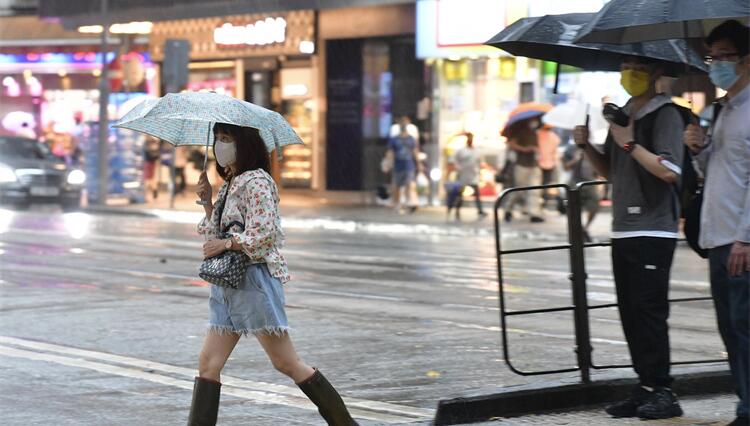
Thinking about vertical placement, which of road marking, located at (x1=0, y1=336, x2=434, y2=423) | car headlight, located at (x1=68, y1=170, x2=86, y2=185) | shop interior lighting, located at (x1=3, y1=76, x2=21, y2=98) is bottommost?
road marking, located at (x1=0, y1=336, x2=434, y2=423)

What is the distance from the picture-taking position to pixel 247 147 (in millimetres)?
6582

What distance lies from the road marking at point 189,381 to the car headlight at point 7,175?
20908 millimetres

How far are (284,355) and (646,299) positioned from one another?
196cm

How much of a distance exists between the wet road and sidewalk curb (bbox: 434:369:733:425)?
1.05 ft

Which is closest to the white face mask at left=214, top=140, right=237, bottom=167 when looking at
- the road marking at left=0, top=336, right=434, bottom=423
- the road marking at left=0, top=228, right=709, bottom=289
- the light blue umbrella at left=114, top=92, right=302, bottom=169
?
the light blue umbrella at left=114, top=92, right=302, bottom=169

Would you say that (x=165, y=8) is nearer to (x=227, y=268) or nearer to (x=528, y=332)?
(x=528, y=332)

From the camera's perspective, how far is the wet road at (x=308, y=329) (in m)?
8.33

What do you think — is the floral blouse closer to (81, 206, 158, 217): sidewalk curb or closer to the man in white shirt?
the man in white shirt

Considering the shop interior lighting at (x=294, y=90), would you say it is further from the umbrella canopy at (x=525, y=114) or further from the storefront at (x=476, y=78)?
the umbrella canopy at (x=525, y=114)

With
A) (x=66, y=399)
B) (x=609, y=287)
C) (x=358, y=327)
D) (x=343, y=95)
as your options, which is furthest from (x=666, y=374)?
(x=343, y=95)

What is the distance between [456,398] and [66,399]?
2457 mm

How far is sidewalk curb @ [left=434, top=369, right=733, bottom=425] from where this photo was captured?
23.9 ft

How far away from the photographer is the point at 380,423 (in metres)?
7.55

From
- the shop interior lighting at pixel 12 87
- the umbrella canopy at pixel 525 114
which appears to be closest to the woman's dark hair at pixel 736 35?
the umbrella canopy at pixel 525 114
